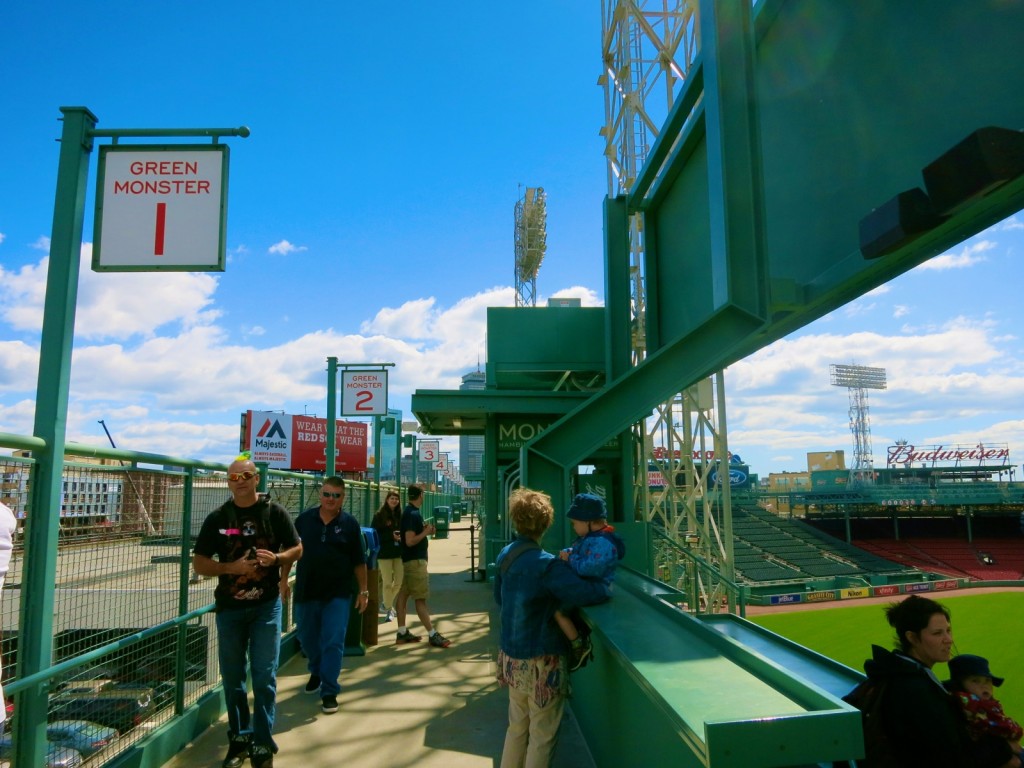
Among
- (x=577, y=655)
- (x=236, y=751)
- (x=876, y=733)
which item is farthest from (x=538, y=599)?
(x=236, y=751)

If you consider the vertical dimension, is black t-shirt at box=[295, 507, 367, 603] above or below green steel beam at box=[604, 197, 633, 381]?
below

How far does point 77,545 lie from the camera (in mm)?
3621

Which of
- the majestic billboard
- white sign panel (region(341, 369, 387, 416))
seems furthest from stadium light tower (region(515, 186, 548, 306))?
white sign panel (region(341, 369, 387, 416))

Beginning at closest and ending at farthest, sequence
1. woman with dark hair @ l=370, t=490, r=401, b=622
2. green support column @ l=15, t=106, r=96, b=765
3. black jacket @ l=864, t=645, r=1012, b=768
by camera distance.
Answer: black jacket @ l=864, t=645, r=1012, b=768 < green support column @ l=15, t=106, r=96, b=765 < woman with dark hair @ l=370, t=490, r=401, b=622

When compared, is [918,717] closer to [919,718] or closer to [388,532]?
[919,718]

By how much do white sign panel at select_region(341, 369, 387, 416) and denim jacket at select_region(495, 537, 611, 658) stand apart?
430 inches

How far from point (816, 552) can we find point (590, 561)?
2061 inches

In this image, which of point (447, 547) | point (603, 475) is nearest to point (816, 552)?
point (447, 547)

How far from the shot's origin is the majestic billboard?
39.3 metres

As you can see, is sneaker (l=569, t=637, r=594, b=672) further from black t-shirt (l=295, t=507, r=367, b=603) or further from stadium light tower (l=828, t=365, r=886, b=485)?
stadium light tower (l=828, t=365, r=886, b=485)

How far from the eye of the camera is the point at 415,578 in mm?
8141

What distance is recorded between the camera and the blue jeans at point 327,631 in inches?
222

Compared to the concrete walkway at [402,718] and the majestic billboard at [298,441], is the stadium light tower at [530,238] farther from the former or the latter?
the concrete walkway at [402,718]

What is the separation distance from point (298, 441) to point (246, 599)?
46.7 meters
